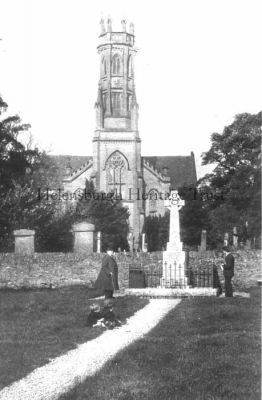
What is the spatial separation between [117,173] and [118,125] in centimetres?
628

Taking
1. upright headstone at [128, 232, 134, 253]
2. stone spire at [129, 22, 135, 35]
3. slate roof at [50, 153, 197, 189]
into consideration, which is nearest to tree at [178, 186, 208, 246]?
upright headstone at [128, 232, 134, 253]

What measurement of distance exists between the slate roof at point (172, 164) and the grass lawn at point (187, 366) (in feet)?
235

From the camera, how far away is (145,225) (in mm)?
73000

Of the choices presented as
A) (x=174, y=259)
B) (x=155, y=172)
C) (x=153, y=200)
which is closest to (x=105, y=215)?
(x=153, y=200)

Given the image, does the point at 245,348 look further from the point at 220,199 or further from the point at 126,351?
the point at 220,199

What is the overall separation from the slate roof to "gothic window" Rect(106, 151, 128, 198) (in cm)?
833

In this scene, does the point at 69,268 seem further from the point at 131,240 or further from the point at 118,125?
the point at 118,125

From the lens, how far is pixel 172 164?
282 feet

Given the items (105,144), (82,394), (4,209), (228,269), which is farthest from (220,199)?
(105,144)

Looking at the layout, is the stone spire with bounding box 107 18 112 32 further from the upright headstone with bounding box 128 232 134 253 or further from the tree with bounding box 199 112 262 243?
the tree with bounding box 199 112 262 243

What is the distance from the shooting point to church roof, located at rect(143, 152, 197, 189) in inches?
3287

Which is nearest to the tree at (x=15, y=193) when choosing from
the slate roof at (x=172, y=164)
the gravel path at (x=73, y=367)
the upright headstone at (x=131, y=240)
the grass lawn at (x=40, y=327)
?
the grass lawn at (x=40, y=327)

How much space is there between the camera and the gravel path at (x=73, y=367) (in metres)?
6.71

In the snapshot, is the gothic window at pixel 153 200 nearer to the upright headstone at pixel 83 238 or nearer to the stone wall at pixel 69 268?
the upright headstone at pixel 83 238
